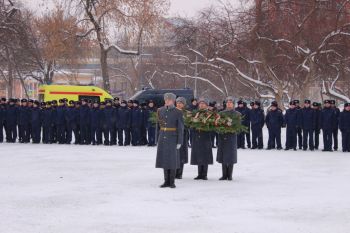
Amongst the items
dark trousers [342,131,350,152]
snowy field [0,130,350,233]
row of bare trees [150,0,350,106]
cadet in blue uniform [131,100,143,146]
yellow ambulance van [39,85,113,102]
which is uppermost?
row of bare trees [150,0,350,106]

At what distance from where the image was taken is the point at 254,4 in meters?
40.9

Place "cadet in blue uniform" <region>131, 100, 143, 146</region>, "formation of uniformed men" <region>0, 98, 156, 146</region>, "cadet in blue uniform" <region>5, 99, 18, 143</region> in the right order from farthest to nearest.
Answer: "cadet in blue uniform" <region>5, 99, 18, 143</region> → "formation of uniformed men" <region>0, 98, 156, 146</region> → "cadet in blue uniform" <region>131, 100, 143, 146</region>

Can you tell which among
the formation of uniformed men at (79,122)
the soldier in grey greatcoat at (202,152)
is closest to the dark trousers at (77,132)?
the formation of uniformed men at (79,122)

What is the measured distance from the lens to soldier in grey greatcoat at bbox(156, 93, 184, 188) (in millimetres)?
13859

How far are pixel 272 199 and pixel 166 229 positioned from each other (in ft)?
11.2

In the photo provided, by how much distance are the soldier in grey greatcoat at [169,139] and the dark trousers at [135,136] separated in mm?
11831

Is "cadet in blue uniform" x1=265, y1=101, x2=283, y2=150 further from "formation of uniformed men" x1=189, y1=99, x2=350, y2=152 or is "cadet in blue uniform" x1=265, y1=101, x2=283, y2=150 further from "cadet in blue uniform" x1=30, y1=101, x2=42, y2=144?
"cadet in blue uniform" x1=30, y1=101, x2=42, y2=144

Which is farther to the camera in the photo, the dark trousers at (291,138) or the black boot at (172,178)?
the dark trousers at (291,138)

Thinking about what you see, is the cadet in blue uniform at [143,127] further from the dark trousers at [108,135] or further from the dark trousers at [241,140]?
the dark trousers at [241,140]

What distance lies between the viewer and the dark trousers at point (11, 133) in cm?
2722

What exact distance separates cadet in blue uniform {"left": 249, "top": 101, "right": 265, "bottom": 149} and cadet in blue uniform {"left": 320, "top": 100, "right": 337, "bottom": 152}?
86.1 inches

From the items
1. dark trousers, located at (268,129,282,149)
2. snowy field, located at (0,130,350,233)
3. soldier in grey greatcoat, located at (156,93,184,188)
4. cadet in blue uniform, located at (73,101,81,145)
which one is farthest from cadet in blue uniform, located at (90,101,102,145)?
soldier in grey greatcoat, located at (156,93,184,188)

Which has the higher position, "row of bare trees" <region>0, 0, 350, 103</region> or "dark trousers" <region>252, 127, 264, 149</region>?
→ "row of bare trees" <region>0, 0, 350, 103</region>

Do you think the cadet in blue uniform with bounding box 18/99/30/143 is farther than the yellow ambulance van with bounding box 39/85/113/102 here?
No
